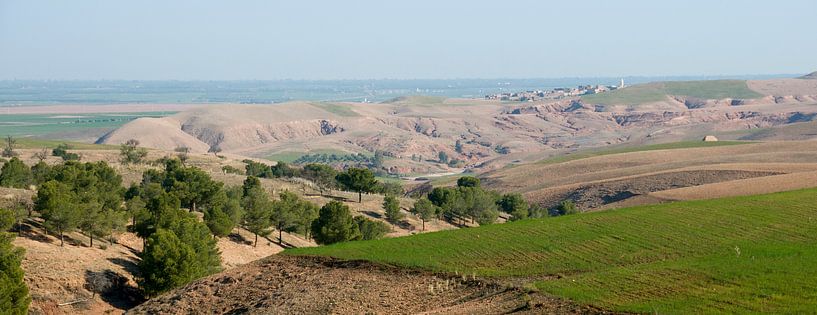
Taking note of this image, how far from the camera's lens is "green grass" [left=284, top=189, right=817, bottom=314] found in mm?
30188

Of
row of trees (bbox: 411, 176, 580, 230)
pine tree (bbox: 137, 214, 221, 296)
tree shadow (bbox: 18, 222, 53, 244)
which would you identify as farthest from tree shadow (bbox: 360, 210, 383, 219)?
tree shadow (bbox: 18, 222, 53, 244)

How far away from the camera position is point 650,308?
2905cm

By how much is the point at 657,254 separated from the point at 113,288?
27.4 m

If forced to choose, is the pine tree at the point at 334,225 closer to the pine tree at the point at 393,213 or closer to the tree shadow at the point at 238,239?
the tree shadow at the point at 238,239

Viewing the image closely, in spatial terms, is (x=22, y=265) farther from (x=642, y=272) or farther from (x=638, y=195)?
(x=638, y=195)

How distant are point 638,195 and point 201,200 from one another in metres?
49.5

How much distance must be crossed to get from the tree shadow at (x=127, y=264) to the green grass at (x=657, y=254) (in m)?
9.17

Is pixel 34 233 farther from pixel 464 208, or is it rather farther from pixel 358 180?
pixel 358 180

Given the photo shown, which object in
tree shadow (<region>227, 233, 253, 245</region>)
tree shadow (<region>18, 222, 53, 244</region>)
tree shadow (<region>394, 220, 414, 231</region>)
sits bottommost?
tree shadow (<region>394, 220, 414, 231</region>)

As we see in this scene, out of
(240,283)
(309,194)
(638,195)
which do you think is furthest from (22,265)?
(638,195)

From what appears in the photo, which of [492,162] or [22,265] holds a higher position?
[22,265]

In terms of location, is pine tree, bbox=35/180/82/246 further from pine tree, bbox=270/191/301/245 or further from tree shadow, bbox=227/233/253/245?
pine tree, bbox=270/191/301/245

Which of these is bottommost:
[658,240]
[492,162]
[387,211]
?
[492,162]

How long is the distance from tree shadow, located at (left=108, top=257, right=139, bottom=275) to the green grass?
9165 millimetres
